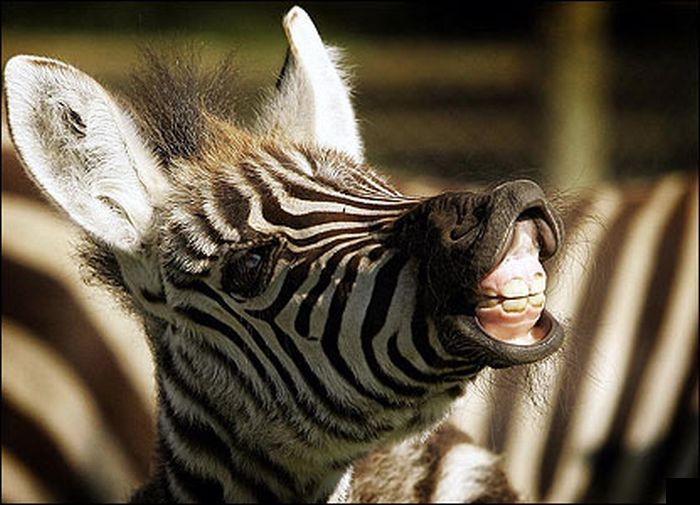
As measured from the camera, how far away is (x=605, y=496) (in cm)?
571

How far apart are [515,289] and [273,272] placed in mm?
686

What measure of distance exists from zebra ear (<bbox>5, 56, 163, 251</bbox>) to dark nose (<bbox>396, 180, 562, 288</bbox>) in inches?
35.6

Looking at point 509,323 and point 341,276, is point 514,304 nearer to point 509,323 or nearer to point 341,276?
point 509,323

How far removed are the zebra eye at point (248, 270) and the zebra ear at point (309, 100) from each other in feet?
2.00

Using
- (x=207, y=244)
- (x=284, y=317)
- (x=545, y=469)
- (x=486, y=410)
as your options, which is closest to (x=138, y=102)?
(x=207, y=244)

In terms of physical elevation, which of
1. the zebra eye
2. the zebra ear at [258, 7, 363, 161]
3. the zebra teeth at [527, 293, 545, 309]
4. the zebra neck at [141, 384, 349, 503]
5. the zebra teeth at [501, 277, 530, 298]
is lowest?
the zebra neck at [141, 384, 349, 503]

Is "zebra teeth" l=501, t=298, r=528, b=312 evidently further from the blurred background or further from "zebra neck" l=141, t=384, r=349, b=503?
the blurred background

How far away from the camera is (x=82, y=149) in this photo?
3605 mm

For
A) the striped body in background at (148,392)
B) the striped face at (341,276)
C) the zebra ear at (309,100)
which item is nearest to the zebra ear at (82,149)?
the striped face at (341,276)

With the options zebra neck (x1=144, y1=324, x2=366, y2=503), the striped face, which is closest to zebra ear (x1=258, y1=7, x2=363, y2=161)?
the striped face

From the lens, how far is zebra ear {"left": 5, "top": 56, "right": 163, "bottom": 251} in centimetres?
352

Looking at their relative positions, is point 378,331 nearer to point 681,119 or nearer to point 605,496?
point 605,496

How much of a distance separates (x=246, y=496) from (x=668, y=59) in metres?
7.34

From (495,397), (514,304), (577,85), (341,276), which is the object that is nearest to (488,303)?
(514,304)
